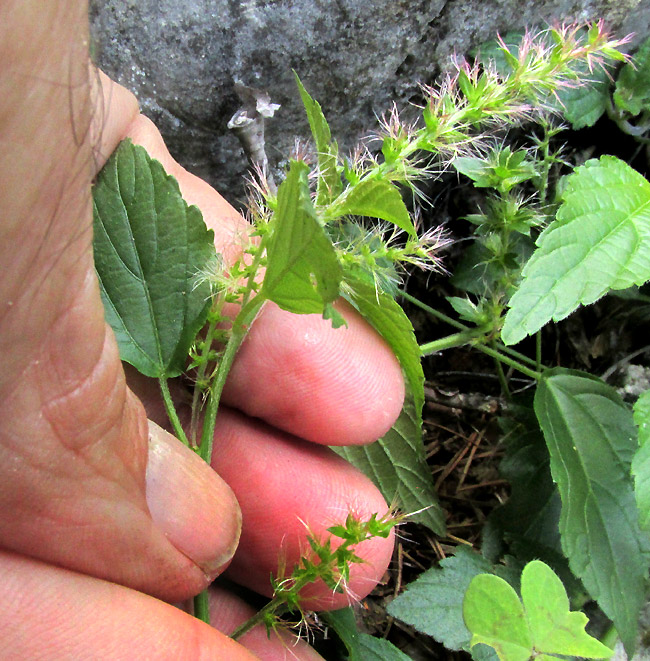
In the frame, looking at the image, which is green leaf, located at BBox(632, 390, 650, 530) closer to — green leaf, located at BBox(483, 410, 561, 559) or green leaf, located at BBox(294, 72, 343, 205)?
green leaf, located at BBox(483, 410, 561, 559)

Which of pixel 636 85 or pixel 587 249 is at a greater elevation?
pixel 636 85

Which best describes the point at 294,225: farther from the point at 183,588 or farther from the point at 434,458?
the point at 434,458

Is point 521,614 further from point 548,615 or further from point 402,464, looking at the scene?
point 402,464

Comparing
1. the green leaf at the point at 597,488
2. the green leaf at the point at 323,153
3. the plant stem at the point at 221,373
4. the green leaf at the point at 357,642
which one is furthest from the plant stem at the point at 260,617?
the green leaf at the point at 323,153

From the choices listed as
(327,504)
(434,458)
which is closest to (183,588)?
(327,504)

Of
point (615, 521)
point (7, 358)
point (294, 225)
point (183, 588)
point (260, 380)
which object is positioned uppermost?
point (294, 225)

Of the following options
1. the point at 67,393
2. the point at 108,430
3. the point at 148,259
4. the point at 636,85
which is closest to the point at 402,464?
the point at 148,259
